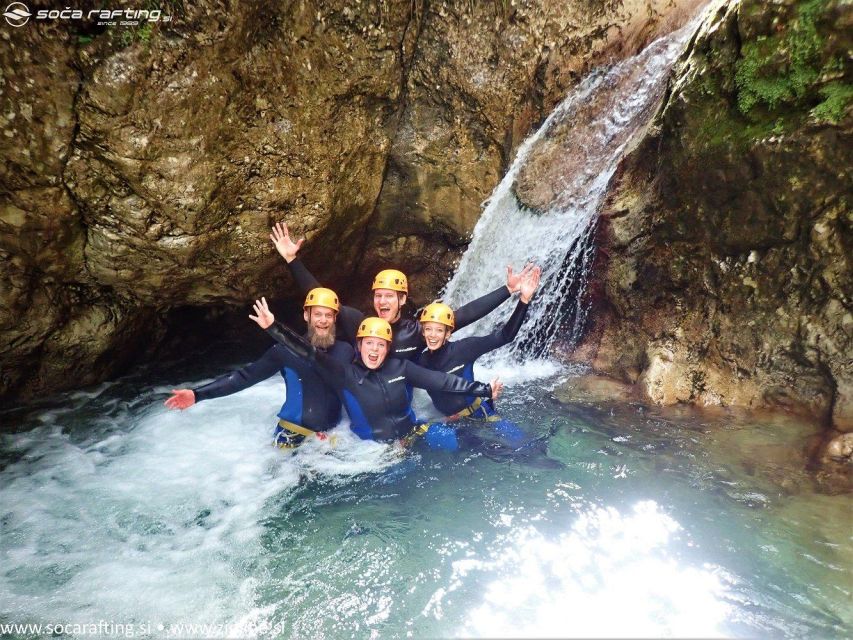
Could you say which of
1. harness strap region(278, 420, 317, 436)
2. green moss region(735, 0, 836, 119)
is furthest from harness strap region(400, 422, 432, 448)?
green moss region(735, 0, 836, 119)

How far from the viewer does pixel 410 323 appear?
19.9 feet

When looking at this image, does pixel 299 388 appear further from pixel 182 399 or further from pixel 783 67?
pixel 783 67

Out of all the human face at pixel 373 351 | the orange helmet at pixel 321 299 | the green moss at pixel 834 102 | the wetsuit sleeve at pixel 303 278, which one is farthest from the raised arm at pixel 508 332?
the green moss at pixel 834 102

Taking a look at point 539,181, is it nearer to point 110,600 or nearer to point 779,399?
point 779,399

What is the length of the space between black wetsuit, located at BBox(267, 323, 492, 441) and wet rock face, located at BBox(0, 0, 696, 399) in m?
2.02

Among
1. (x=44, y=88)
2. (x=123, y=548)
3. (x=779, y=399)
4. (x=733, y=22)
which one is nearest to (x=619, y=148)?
(x=733, y=22)

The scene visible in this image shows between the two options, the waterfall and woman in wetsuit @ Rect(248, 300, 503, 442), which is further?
the waterfall

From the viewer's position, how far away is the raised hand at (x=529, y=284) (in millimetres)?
5605

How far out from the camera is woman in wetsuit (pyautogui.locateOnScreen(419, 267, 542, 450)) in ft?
17.9

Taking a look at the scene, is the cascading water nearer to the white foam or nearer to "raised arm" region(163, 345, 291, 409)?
the white foam

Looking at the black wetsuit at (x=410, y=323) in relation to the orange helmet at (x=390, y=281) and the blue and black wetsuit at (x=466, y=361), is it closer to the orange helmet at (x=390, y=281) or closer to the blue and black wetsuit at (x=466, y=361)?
the blue and black wetsuit at (x=466, y=361)

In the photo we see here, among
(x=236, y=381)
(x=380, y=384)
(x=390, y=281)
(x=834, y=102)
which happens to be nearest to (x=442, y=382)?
(x=380, y=384)

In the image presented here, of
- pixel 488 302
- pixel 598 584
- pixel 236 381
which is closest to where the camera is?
pixel 598 584

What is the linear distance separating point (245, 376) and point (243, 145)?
246 cm
